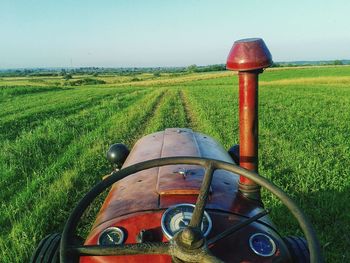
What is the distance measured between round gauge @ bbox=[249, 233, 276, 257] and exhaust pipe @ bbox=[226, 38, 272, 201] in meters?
0.45

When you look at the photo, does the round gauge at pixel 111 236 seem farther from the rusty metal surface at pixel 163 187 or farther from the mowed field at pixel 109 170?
the mowed field at pixel 109 170

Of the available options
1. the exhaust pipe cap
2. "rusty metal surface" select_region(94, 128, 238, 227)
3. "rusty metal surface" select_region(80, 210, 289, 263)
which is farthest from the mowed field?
the exhaust pipe cap

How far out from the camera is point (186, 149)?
118 inches

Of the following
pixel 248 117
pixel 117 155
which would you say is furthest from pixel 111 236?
pixel 117 155

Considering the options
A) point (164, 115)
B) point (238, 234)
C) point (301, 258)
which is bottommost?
point (164, 115)

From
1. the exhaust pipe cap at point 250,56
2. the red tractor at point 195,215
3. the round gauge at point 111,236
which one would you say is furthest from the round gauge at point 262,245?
the exhaust pipe cap at point 250,56

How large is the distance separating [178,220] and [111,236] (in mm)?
320

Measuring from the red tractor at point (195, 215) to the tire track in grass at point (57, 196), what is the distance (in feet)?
5.59

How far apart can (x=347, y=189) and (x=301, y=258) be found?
12.3 feet

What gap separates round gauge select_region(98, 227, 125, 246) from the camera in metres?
1.76

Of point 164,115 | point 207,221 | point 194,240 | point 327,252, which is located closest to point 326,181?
point 327,252

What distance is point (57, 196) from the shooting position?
5074mm

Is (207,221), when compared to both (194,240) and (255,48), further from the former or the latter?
(255,48)

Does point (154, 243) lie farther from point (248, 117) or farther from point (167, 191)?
point (248, 117)
